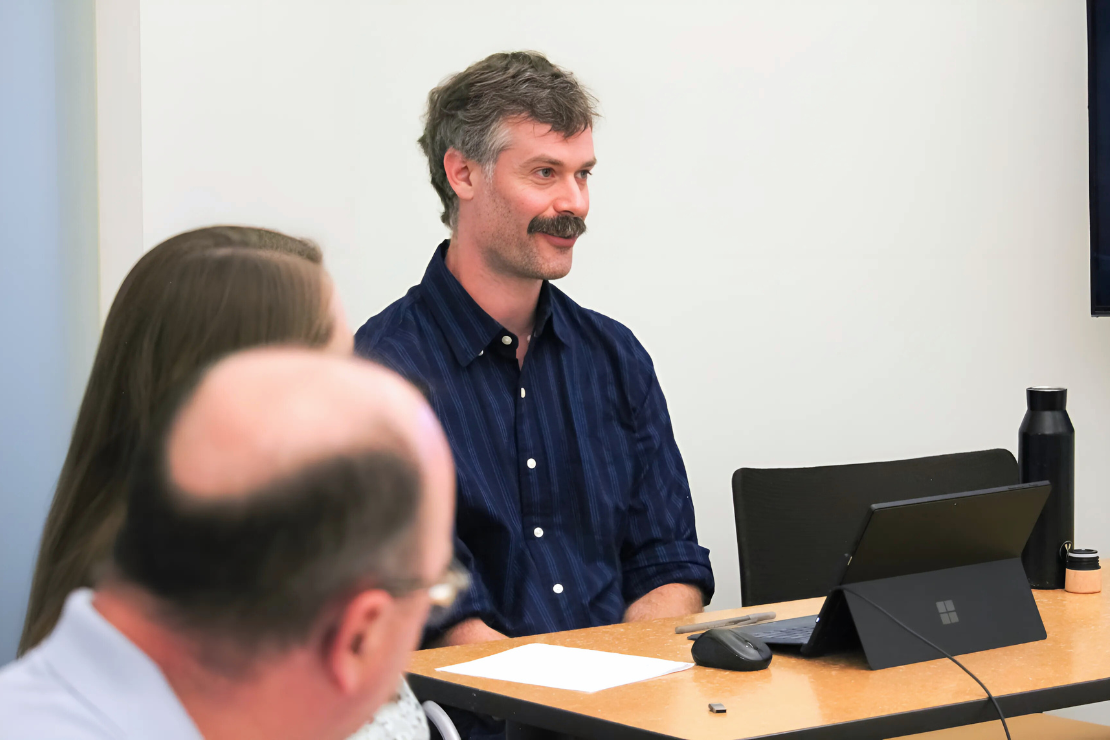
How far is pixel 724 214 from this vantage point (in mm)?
3047

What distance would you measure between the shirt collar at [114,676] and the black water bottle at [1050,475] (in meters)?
1.62

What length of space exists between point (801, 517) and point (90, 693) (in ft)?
6.11

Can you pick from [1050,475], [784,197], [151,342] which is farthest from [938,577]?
[784,197]

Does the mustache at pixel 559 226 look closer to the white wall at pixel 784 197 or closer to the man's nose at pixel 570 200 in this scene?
the man's nose at pixel 570 200

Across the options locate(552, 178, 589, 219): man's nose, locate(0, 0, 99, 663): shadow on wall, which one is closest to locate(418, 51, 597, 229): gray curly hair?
locate(552, 178, 589, 219): man's nose

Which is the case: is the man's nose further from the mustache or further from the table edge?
the table edge

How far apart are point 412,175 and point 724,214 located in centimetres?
86

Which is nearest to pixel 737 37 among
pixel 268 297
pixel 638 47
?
pixel 638 47

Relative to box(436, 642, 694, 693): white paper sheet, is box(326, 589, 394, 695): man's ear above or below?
above

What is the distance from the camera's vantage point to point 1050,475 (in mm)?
1823

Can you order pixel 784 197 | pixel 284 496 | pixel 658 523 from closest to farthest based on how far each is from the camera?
pixel 284 496
pixel 658 523
pixel 784 197

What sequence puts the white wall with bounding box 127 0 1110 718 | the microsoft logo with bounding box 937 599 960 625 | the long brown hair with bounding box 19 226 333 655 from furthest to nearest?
the white wall with bounding box 127 0 1110 718 → the microsoft logo with bounding box 937 599 960 625 → the long brown hair with bounding box 19 226 333 655

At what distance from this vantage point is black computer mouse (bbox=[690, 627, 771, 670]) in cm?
131

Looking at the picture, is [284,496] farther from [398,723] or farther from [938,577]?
[938,577]
